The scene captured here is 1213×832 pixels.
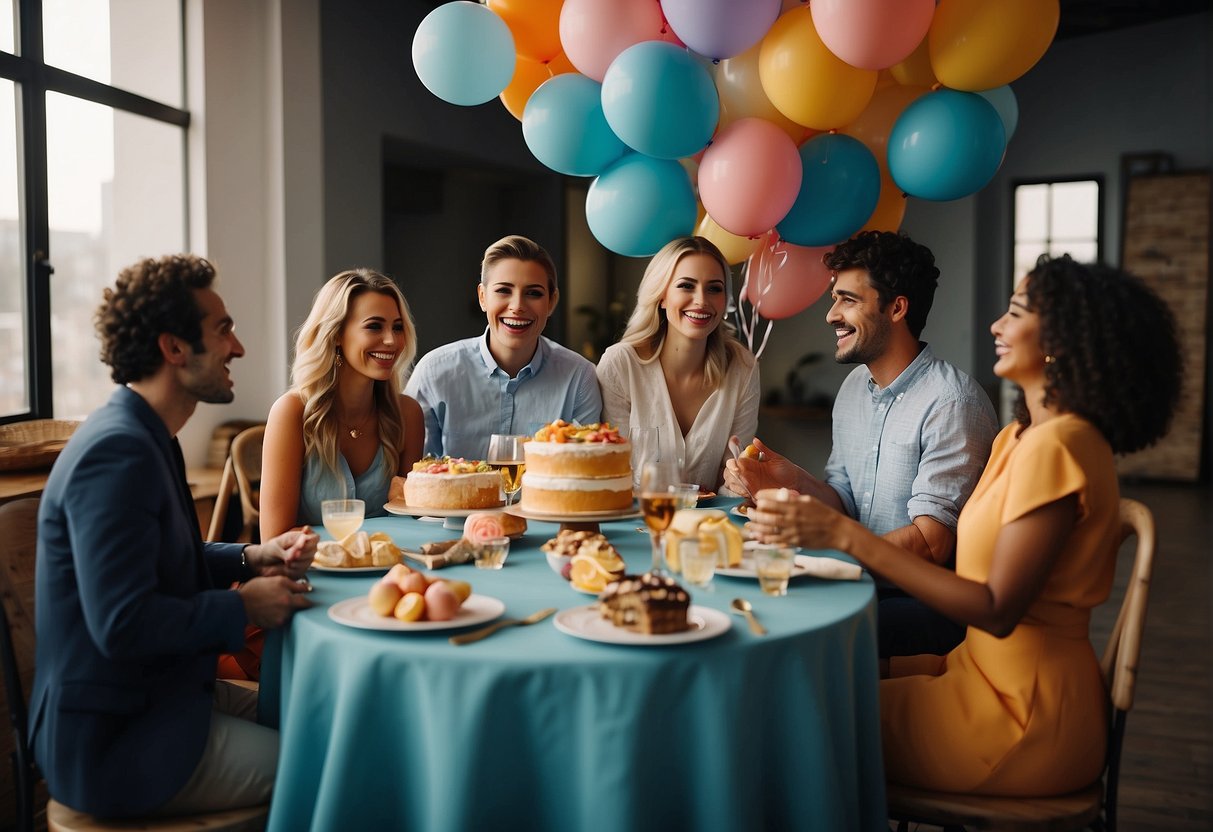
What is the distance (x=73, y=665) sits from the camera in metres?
1.75

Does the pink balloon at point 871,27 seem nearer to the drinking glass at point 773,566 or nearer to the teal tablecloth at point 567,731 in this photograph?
the drinking glass at point 773,566

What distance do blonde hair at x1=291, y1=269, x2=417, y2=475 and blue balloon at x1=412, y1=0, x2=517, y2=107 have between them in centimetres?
70

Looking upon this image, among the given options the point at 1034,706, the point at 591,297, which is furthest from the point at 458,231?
the point at 1034,706

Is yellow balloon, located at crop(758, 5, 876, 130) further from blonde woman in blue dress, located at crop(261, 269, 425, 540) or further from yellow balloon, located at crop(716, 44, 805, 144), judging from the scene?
blonde woman in blue dress, located at crop(261, 269, 425, 540)

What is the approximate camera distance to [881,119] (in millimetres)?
3314

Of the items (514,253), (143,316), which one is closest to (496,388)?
(514,253)

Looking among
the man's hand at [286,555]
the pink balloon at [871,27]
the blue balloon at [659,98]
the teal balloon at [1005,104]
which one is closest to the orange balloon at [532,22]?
the blue balloon at [659,98]

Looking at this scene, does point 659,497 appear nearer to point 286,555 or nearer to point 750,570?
point 750,570

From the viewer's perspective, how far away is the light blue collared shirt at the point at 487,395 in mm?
3623

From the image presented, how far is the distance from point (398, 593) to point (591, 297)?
8.79 m

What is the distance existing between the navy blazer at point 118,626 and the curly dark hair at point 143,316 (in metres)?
0.08

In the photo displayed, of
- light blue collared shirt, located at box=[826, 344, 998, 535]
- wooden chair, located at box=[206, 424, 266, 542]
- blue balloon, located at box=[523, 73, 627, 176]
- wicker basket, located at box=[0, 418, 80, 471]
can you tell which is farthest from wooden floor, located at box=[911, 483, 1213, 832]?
wicker basket, located at box=[0, 418, 80, 471]

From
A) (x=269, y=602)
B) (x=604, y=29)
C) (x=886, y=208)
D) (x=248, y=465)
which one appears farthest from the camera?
(x=248, y=465)

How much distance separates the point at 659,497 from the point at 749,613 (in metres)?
0.27
